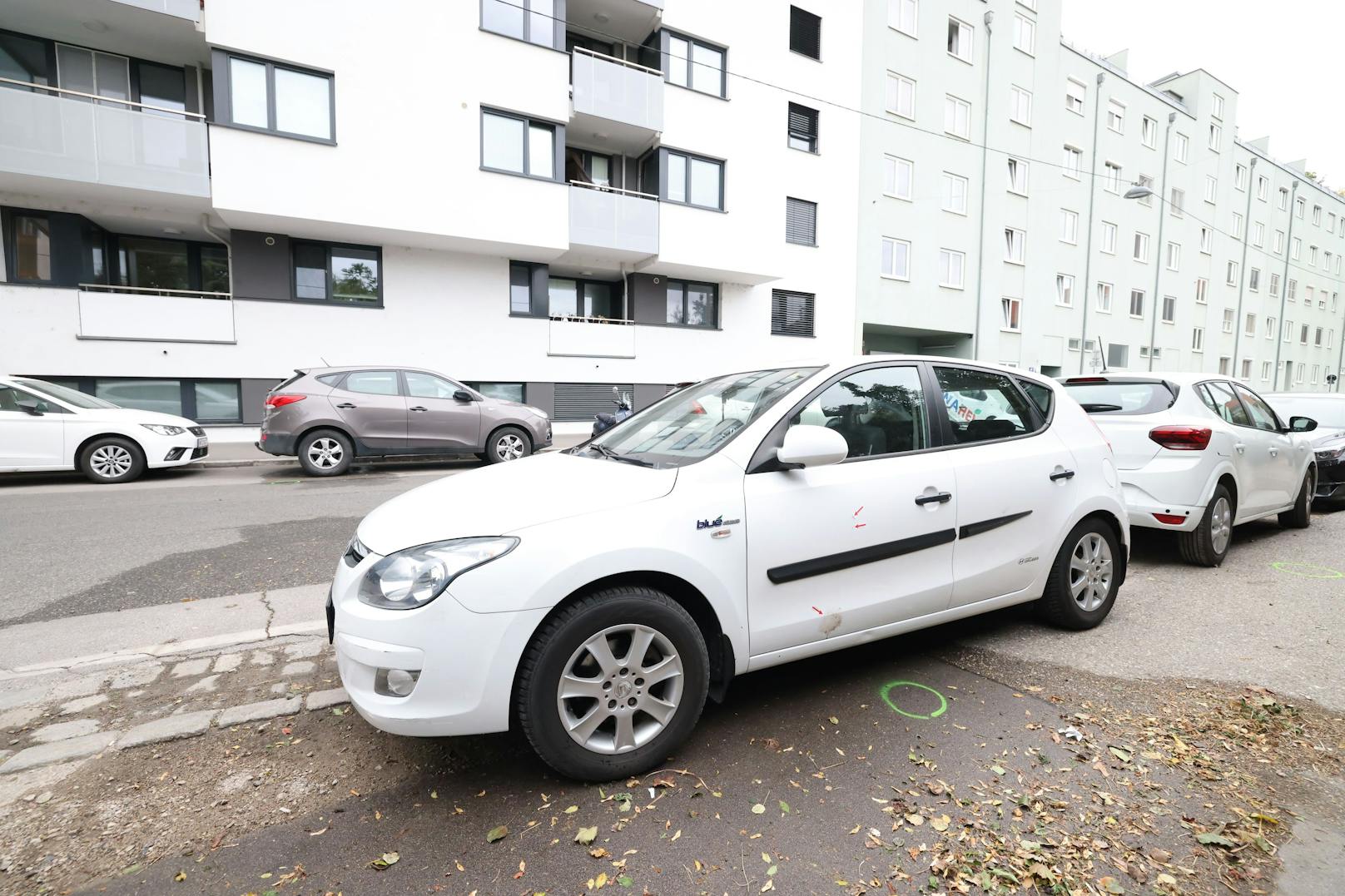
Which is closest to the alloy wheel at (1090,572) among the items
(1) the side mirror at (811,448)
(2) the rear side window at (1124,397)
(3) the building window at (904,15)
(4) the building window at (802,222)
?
(2) the rear side window at (1124,397)

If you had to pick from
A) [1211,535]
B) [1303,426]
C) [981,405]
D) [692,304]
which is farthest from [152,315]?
[1303,426]

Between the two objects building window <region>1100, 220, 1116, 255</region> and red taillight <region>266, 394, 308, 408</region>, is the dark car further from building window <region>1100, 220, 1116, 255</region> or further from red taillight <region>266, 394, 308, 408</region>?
building window <region>1100, 220, 1116, 255</region>

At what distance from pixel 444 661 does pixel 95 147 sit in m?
14.9

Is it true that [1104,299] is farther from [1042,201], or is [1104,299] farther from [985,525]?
[985,525]

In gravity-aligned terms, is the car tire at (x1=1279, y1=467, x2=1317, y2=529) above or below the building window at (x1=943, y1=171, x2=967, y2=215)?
below

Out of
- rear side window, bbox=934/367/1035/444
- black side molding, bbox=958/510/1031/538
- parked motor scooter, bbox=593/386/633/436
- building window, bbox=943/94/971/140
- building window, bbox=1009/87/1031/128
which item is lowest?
black side molding, bbox=958/510/1031/538

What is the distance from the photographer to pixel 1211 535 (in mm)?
5082

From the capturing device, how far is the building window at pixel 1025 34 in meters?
23.5

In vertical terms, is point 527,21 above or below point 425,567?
above

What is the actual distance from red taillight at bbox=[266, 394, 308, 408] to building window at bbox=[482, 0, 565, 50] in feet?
32.1

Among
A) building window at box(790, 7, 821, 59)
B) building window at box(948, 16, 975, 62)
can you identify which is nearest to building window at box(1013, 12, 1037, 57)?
building window at box(948, 16, 975, 62)

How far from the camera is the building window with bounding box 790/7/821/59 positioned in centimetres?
1897

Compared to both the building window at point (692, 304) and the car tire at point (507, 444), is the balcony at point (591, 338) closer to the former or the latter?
the building window at point (692, 304)

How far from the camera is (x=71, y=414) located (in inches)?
338
